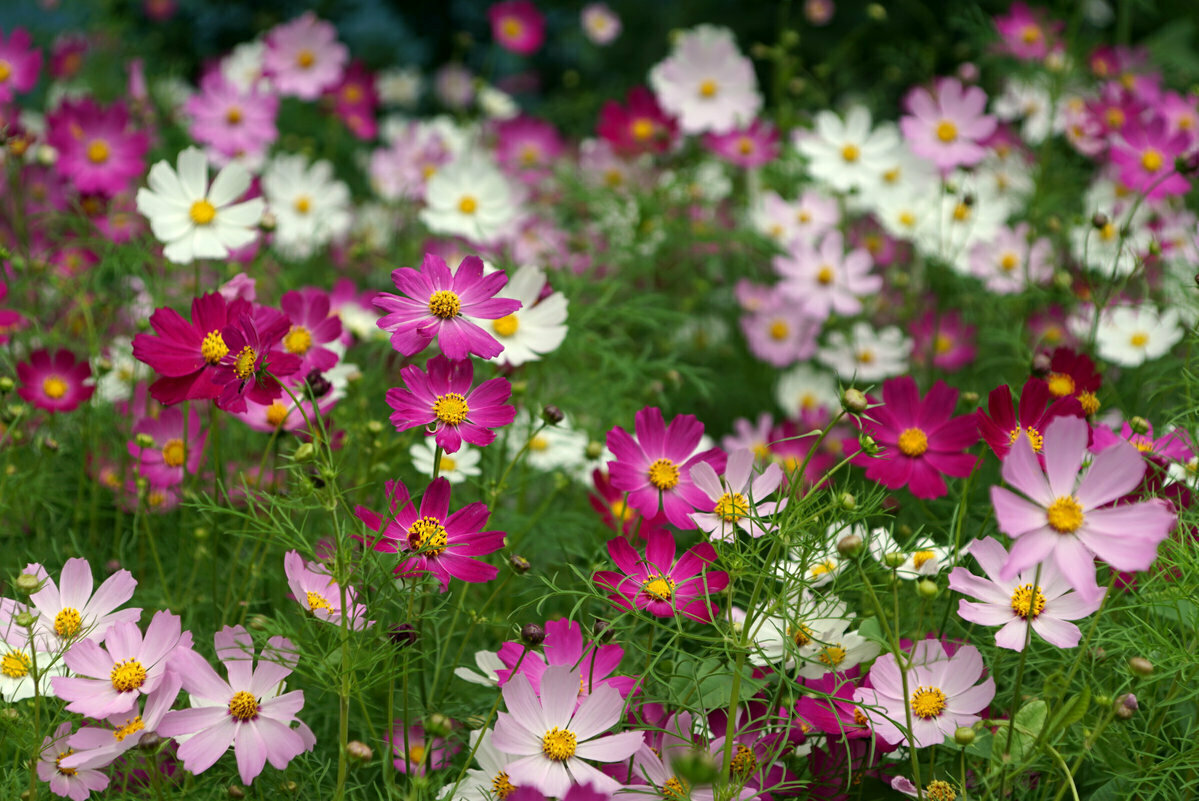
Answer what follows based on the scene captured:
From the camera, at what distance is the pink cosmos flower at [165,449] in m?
1.26

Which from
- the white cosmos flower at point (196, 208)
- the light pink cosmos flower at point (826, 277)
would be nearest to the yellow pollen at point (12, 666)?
the white cosmos flower at point (196, 208)

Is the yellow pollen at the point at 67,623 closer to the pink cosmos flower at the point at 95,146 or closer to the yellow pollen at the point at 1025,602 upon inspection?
the yellow pollen at the point at 1025,602

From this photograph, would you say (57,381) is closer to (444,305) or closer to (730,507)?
(444,305)

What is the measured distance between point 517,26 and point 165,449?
1.58m

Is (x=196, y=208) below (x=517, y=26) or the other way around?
below

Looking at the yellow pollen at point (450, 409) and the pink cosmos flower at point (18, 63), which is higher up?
the pink cosmos flower at point (18, 63)

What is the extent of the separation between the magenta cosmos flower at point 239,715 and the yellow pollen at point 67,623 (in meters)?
0.13

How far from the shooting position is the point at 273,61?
222cm

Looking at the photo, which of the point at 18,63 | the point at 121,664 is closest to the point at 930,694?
the point at 121,664

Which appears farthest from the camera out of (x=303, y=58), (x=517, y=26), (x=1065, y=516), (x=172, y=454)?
(x=517, y=26)

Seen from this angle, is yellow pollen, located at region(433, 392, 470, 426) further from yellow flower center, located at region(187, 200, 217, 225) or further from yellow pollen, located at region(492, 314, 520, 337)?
yellow flower center, located at region(187, 200, 217, 225)

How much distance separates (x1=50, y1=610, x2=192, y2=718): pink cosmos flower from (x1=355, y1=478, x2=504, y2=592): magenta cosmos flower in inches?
7.1

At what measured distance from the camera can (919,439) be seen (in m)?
1.11

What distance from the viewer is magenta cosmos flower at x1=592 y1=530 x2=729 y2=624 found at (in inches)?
36.4
